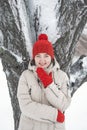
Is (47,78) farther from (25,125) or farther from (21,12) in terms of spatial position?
(21,12)

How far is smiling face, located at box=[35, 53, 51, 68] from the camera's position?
3.22 m

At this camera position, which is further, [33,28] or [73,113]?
[73,113]

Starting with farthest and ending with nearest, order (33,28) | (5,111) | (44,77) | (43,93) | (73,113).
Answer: (5,111) < (73,113) < (33,28) < (43,93) < (44,77)

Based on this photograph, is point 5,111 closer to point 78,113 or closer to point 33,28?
point 78,113

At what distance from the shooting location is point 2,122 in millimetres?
6438

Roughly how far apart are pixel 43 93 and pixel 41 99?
57mm

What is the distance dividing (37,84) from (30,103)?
0.17 meters

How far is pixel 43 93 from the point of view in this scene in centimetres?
322

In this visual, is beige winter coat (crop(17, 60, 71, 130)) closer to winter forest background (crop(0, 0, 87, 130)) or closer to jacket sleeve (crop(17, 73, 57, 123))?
jacket sleeve (crop(17, 73, 57, 123))

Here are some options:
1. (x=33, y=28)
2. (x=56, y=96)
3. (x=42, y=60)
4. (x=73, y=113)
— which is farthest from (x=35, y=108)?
(x=73, y=113)

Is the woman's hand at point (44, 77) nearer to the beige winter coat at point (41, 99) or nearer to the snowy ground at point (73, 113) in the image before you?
the beige winter coat at point (41, 99)

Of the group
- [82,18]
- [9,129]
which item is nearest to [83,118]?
[9,129]

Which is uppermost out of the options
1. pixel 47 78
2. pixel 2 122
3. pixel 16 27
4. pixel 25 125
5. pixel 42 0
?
pixel 42 0

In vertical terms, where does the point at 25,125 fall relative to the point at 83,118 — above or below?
above
